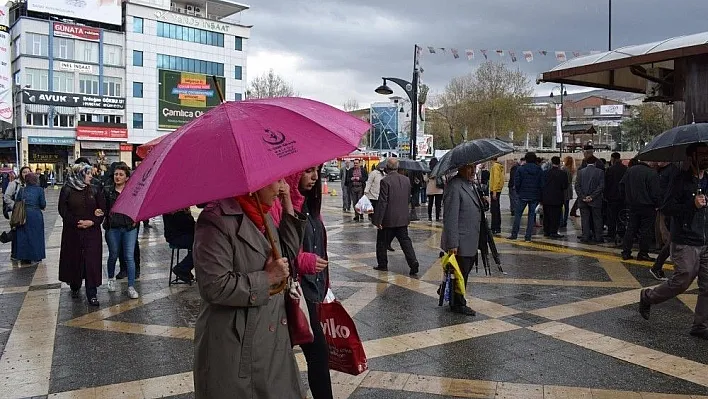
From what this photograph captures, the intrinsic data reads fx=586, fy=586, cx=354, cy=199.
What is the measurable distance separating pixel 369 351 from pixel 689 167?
353cm

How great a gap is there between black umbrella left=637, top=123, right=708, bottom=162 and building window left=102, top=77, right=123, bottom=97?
178ft

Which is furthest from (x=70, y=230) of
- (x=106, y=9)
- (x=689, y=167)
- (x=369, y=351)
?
(x=106, y=9)

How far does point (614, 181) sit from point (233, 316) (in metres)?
10.7

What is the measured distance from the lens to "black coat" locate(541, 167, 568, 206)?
39.7ft

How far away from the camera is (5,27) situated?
631 inches

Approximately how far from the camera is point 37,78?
166 ft

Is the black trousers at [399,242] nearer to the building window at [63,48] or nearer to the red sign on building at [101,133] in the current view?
the red sign on building at [101,133]

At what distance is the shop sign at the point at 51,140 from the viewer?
50562 mm

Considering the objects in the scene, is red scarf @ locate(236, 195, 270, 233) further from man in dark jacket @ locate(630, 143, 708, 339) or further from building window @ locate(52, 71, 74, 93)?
building window @ locate(52, 71, 74, 93)

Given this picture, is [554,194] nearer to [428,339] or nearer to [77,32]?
[428,339]

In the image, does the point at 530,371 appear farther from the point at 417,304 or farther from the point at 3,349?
the point at 3,349

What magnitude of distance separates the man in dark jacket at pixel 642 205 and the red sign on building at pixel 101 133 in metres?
51.1

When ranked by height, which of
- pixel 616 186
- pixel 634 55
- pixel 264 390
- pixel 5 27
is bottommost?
pixel 264 390

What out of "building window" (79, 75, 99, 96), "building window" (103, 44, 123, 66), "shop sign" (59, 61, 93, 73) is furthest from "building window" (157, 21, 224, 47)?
"building window" (79, 75, 99, 96)
